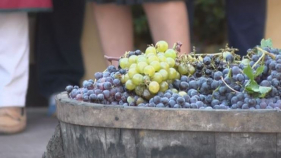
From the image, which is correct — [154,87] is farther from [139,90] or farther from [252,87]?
[252,87]

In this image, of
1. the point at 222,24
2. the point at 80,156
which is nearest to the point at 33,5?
the point at 80,156

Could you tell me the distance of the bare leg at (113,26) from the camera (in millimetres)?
2547

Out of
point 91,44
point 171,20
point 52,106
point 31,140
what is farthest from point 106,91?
point 91,44

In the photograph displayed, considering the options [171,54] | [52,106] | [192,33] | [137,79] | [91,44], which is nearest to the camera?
[137,79]

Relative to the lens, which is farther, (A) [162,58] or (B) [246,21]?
(B) [246,21]

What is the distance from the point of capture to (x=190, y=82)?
1.44 m

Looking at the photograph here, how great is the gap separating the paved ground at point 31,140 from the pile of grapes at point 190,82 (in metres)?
1.25

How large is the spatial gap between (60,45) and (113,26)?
99cm

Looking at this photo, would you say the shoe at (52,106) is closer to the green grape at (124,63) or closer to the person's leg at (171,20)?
the person's leg at (171,20)

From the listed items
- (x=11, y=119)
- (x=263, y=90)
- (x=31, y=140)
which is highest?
(x=263, y=90)

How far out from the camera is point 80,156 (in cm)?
146

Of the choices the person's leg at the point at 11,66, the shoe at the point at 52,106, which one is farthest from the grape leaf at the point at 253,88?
the shoe at the point at 52,106

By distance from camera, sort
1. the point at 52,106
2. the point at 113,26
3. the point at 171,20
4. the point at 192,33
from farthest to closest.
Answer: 1. the point at 52,106
2. the point at 192,33
3. the point at 113,26
4. the point at 171,20

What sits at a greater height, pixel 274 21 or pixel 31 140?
pixel 274 21
